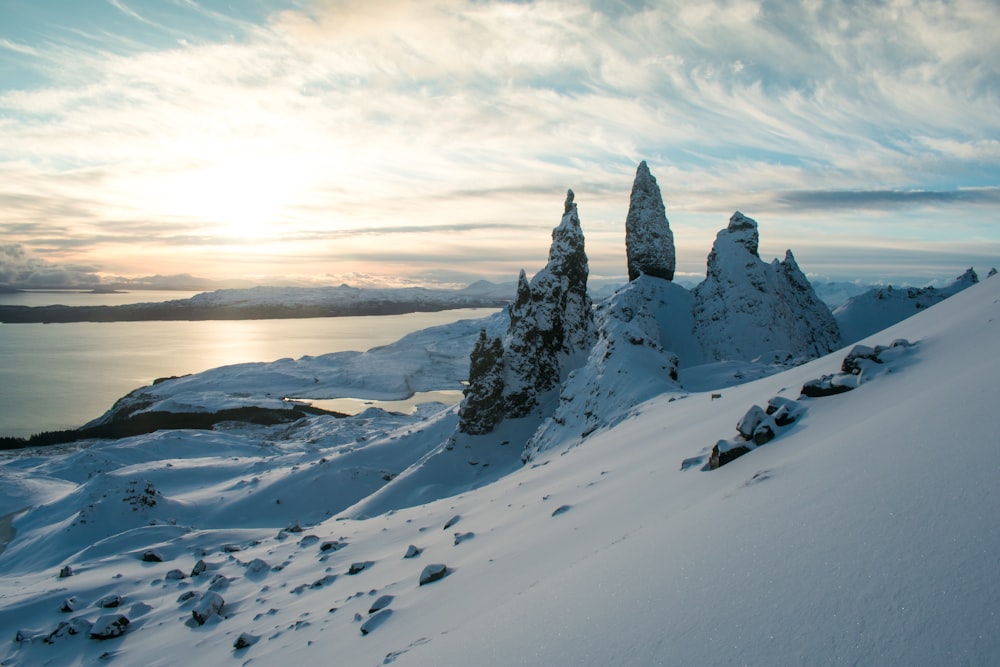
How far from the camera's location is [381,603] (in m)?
7.37

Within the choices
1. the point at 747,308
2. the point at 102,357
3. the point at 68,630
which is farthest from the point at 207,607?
the point at 102,357

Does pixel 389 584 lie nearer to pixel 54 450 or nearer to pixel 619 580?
pixel 619 580

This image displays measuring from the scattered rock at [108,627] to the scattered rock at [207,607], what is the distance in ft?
4.20

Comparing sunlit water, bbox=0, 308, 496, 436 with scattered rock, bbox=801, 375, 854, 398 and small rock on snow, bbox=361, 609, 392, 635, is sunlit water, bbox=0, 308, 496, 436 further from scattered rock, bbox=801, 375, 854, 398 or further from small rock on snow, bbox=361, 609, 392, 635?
scattered rock, bbox=801, 375, 854, 398

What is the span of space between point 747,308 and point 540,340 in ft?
41.5

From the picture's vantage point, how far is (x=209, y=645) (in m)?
8.65

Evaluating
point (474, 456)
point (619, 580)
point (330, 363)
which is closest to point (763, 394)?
point (619, 580)

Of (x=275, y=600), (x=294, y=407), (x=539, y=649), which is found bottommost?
(x=294, y=407)

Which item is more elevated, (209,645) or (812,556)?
(812,556)

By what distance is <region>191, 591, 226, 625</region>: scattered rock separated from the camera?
9.76 m

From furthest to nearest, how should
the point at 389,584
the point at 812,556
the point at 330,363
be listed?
the point at 330,363 < the point at 389,584 < the point at 812,556

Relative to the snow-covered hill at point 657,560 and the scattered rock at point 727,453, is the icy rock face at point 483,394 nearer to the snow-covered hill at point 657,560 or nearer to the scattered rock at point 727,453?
the snow-covered hill at point 657,560

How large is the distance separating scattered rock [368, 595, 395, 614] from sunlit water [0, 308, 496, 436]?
277ft

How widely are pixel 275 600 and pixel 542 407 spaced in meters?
22.5
